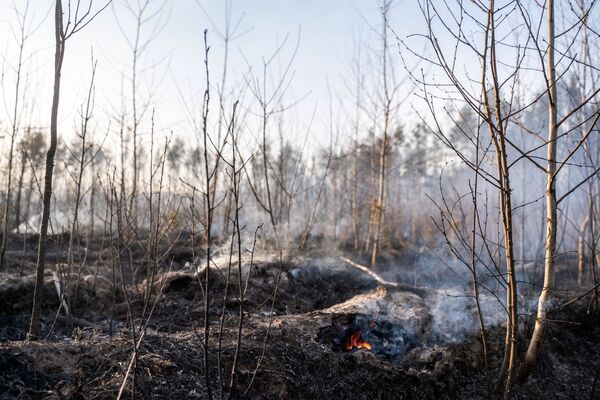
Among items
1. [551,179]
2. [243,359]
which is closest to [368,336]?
[243,359]

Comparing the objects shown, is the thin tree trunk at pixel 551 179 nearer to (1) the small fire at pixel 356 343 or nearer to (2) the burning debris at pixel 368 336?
(2) the burning debris at pixel 368 336

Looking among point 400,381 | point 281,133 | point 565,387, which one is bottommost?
point 565,387

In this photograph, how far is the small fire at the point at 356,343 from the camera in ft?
12.8

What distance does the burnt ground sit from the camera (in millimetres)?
2523

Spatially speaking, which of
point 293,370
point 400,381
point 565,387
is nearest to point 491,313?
point 565,387

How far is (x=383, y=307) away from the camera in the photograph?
4.41m

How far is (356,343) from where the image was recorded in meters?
3.96

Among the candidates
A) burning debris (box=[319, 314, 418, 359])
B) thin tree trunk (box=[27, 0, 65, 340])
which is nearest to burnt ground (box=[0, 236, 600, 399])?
burning debris (box=[319, 314, 418, 359])

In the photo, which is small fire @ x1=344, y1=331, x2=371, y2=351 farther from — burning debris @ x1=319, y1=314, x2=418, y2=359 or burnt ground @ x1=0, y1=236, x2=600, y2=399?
burnt ground @ x1=0, y1=236, x2=600, y2=399

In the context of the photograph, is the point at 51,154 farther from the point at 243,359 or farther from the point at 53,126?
the point at 243,359

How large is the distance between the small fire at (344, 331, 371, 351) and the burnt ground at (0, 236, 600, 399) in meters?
0.24

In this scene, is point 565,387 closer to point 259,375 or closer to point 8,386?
point 259,375

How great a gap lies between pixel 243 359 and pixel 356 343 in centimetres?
131

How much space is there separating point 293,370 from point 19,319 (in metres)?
3.35
